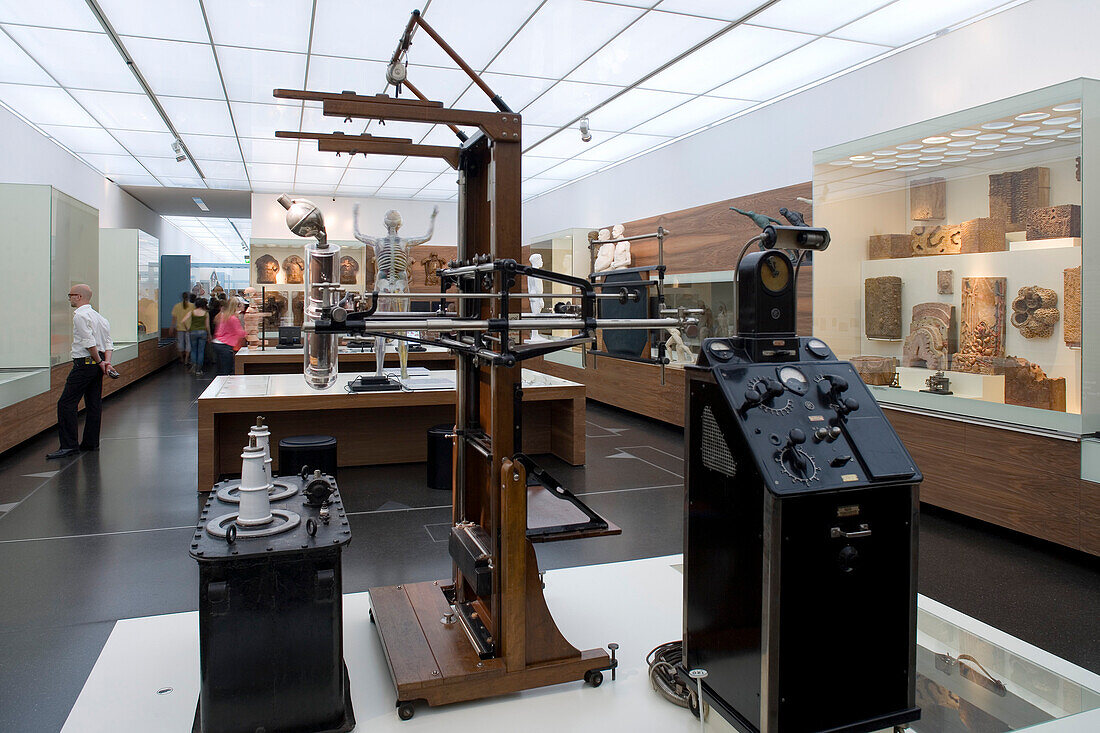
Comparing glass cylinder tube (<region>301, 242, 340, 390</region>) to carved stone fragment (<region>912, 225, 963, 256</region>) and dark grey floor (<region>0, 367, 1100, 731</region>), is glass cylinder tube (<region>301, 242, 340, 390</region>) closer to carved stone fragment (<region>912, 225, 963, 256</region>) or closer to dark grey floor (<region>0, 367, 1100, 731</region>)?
dark grey floor (<region>0, 367, 1100, 731</region>)

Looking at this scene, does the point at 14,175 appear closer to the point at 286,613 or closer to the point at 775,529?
the point at 286,613

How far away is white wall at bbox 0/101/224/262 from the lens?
8.20 meters

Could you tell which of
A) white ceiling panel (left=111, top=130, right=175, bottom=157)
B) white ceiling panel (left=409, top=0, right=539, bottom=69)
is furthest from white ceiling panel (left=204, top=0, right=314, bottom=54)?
white ceiling panel (left=111, top=130, right=175, bottom=157)

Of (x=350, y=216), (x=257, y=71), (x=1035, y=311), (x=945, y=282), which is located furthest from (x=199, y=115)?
(x=1035, y=311)

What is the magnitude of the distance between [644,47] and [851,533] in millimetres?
5032

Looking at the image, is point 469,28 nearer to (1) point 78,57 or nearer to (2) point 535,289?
(1) point 78,57

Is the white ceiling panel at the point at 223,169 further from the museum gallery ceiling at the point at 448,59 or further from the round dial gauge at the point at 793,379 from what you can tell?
the round dial gauge at the point at 793,379

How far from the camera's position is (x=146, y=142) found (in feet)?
32.1

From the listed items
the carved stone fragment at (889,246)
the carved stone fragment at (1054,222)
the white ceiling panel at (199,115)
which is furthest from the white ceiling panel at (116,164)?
the carved stone fragment at (1054,222)

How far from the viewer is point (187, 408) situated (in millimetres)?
9383

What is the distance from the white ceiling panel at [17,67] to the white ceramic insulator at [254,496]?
5.90 meters

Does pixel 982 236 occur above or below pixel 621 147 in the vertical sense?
below

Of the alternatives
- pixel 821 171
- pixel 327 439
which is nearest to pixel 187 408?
pixel 327 439

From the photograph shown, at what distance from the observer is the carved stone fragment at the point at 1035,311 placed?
4.11 metres
